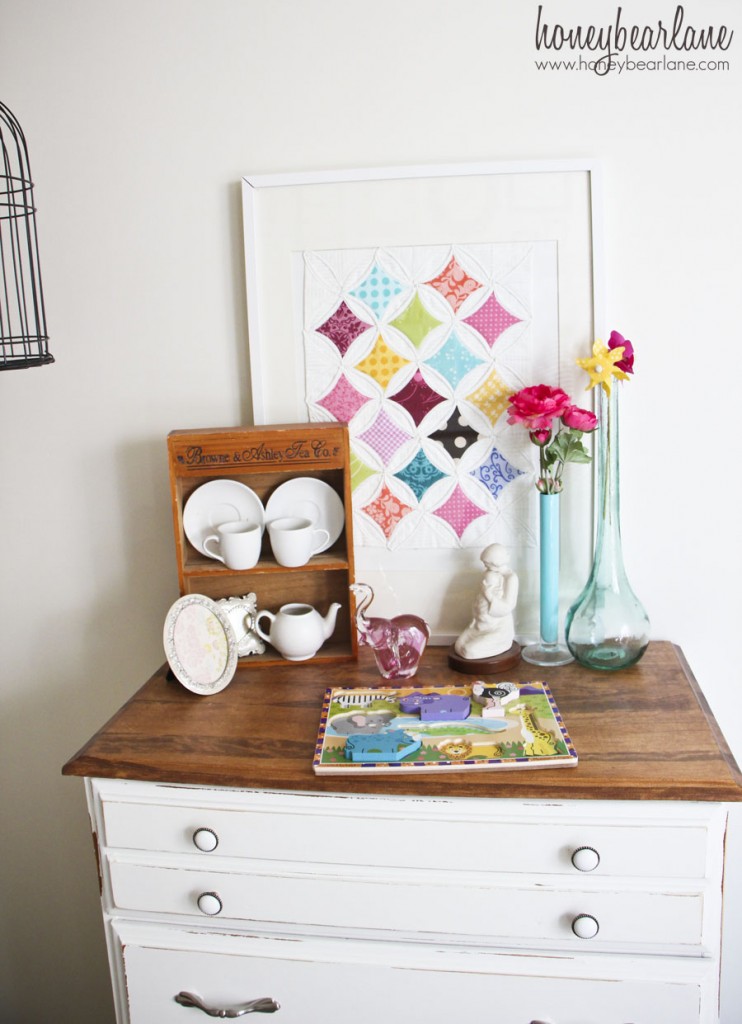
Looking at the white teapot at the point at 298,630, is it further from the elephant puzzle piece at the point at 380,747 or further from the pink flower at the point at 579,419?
the pink flower at the point at 579,419

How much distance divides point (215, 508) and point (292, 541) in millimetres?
184

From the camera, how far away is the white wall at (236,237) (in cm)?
160

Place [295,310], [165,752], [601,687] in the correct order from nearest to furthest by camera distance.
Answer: [165,752]
[601,687]
[295,310]

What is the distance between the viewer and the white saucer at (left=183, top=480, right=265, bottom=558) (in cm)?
170

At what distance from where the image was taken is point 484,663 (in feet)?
5.24

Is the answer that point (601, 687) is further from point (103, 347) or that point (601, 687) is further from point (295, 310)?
point (103, 347)

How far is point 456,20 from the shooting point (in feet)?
5.23

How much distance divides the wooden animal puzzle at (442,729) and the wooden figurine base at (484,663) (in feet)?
0.20

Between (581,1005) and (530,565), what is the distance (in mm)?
736

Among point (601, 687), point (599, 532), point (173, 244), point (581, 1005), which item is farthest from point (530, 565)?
point (173, 244)

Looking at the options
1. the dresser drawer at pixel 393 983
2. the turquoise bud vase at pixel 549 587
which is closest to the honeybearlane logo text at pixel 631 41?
the turquoise bud vase at pixel 549 587

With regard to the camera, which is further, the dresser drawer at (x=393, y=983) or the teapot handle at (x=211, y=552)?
the teapot handle at (x=211, y=552)

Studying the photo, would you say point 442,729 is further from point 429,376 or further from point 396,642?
point 429,376

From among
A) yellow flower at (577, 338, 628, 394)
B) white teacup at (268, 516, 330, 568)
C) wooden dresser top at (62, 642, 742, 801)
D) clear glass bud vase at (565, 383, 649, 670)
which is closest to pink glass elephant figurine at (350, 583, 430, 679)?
wooden dresser top at (62, 642, 742, 801)
